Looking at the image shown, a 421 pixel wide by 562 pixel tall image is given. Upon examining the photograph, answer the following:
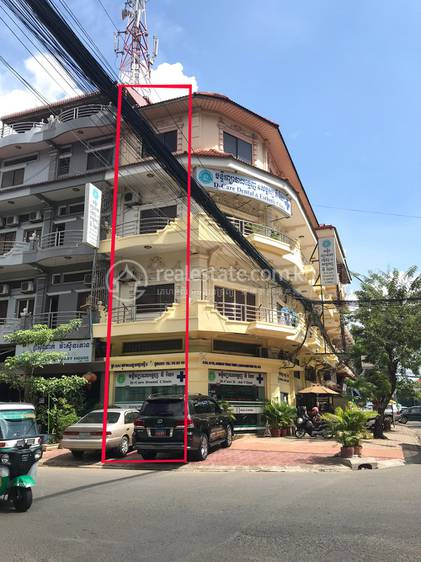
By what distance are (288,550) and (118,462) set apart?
9.35 meters

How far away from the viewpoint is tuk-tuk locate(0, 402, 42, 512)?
707 cm

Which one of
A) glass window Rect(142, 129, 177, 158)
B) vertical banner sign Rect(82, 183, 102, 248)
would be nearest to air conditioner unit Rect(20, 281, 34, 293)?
vertical banner sign Rect(82, 183, 102, 248)

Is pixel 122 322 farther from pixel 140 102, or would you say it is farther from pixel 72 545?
pixel 72 545

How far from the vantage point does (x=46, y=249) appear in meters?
22.5

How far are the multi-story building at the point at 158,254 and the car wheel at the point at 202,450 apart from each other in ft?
19.2

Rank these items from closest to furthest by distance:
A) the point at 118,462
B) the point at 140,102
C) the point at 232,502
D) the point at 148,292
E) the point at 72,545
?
1. the point at 72,545
2. the point at 232,502
3. the point at 118,462
4. the point at 148,292
5. the point at 140,102

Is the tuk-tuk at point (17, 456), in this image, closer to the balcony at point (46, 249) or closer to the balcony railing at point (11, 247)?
the balcony at point (46, 249)

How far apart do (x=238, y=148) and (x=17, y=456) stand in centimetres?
1912

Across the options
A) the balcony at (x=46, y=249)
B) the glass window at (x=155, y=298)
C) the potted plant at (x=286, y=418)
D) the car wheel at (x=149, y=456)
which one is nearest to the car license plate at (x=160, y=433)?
the car wheel at (x=149, y=456)

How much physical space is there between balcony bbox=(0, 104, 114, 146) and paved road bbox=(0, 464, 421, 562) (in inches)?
709

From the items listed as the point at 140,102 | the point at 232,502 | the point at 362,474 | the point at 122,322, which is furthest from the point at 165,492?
the point at 140,102

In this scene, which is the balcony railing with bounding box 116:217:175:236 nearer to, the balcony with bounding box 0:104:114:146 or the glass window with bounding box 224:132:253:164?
the glass window with bounding box 224:132:253:164

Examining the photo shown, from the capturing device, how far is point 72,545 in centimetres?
535

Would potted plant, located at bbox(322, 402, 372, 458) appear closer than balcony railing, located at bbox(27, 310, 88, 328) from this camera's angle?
Yes
